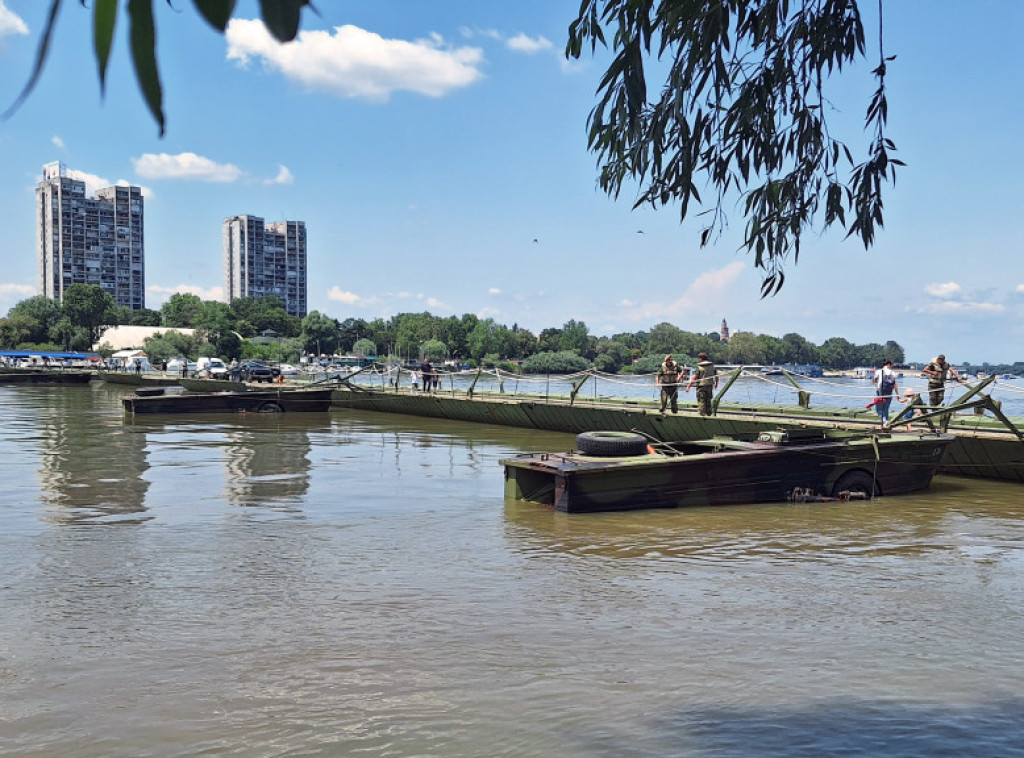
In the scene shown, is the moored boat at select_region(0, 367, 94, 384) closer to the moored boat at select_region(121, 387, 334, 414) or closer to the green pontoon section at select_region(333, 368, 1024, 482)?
the moored boat at select_region(121, 387, 334, 414)

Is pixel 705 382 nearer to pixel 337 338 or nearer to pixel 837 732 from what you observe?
pixel 837 732

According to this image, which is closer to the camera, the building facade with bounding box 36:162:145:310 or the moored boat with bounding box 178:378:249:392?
the moored boat with bounding box 178:378:249:392

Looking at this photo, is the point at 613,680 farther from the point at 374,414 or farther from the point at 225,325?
the point at 225,325

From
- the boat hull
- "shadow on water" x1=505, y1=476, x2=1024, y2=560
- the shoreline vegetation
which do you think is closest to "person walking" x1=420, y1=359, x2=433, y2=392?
"shadow on water" x1=505, y1=476, x2=1024, y2=560

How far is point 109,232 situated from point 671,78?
218394 mm

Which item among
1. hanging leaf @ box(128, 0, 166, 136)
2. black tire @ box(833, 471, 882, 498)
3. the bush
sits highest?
the bush

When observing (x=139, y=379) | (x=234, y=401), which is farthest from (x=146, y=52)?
(x=139, y=379)

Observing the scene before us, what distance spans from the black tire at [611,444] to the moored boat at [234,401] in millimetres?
27616

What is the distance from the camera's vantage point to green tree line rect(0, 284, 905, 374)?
136 meters

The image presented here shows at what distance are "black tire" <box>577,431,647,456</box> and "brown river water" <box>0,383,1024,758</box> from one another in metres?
1.16

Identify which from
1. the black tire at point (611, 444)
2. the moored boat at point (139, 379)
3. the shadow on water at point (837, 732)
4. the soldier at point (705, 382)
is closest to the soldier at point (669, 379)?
the soldier at point (705, 382)

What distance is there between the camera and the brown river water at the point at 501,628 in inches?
225

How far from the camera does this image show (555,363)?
6206 inches

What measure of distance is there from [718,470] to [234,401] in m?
29.7
